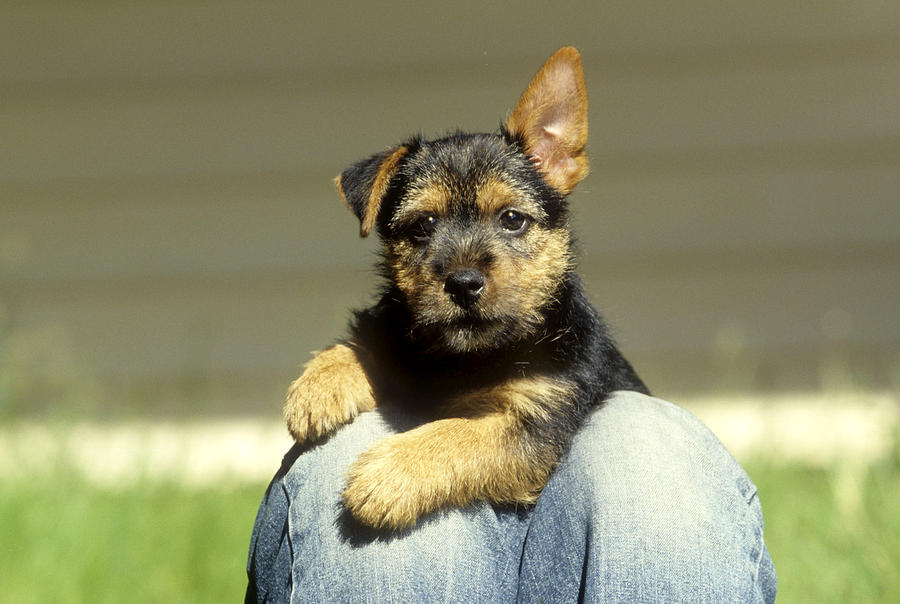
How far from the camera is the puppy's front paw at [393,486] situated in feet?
7.17

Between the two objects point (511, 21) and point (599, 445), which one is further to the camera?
point (511, 21)

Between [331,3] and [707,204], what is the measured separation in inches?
117

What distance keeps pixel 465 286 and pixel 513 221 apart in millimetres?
441

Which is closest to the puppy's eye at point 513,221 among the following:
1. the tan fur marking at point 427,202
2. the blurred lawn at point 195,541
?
the tan fur marking at point 427,202

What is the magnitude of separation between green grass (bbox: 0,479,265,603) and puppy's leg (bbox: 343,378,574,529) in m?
2.01

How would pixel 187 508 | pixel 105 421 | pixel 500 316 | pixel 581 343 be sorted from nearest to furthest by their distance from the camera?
pixel 500 316 < pixel 581 343 < pixel 187 508 < pixel 105 421

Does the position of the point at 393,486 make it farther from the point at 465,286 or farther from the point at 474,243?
the point at 474,243

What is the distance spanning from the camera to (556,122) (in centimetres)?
313

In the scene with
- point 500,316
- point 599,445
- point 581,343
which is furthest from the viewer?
point 581,343

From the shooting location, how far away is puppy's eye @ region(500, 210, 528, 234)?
297cm

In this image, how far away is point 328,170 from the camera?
20.8 feet

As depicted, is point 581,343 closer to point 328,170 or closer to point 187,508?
point 187,508

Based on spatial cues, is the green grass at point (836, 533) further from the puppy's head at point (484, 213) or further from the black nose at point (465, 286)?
the black nose at point (465, 286)

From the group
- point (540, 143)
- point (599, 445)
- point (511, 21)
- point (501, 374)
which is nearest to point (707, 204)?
point (511, 21)
